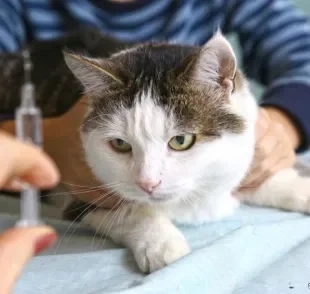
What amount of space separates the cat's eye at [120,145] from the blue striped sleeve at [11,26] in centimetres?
79

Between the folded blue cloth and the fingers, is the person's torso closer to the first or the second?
the folded blue cloth

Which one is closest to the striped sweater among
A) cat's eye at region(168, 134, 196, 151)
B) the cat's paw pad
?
cat's eye at region(168, 134, 196, 151)

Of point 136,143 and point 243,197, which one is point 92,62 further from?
point 243,197

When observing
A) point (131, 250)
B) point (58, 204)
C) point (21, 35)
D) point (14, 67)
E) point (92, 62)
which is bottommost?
point (131, 250)

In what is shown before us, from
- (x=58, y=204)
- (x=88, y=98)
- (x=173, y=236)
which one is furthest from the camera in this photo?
(x=58, y=204)

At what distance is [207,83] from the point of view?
0.83 metres

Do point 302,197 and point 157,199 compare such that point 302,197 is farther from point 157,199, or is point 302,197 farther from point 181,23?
point 181,23

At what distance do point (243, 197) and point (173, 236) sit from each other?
0.99 ft

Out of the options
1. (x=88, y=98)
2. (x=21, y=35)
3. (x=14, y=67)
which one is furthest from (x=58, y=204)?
(x=21, y=35)

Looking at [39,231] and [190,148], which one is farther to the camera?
[190,148]

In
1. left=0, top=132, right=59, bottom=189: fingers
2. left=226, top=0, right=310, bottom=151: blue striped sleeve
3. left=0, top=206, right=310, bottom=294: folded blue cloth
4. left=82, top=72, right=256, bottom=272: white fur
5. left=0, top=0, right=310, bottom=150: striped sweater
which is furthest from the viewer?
left=0, top=0, right=310, bottom=150: striped sweater

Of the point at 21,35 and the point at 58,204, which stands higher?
the point at 21,35

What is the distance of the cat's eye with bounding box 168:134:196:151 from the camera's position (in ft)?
2.57

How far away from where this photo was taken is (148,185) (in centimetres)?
75
